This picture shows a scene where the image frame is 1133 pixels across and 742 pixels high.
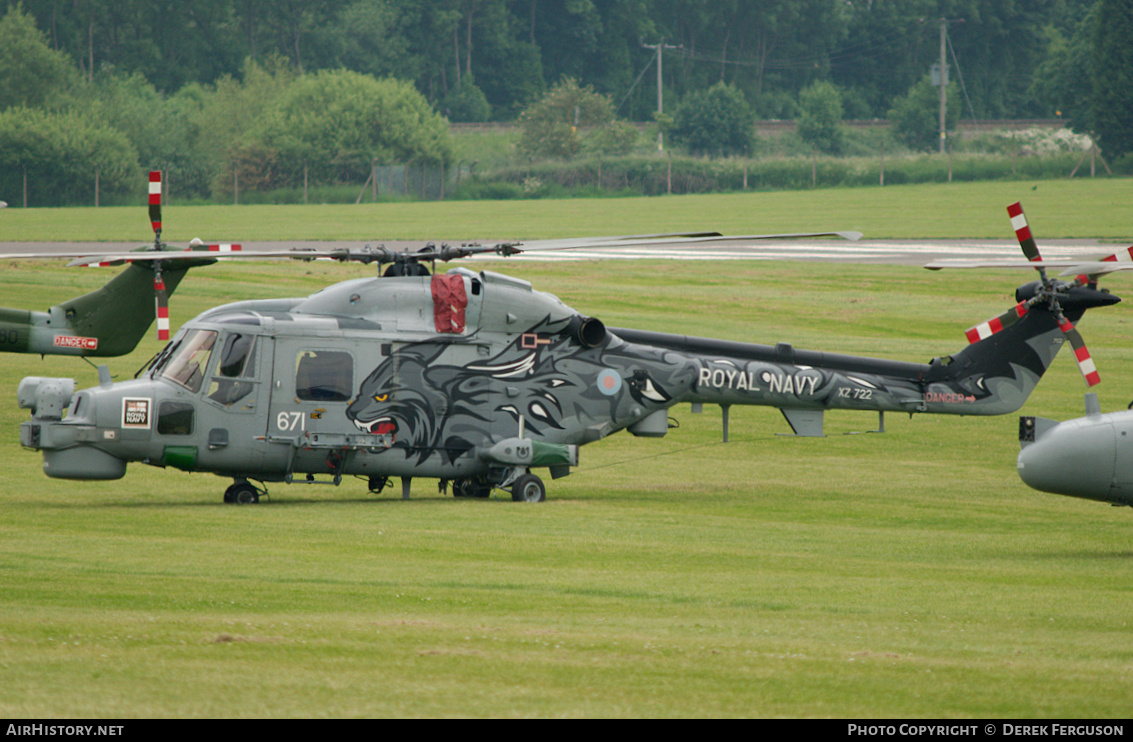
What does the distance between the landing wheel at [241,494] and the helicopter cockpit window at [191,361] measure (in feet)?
4.48

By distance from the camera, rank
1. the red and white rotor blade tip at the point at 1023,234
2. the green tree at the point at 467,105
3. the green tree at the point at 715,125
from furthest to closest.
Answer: the green tree at the point at 467,105
the green tree at the point at 715,125
the red and white rotor blade tip at the point at 1023,234

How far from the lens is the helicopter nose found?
14.6m

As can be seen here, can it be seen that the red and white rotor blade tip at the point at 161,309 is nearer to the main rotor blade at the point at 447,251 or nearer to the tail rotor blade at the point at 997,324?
the main rotor blade at the point at 447,251

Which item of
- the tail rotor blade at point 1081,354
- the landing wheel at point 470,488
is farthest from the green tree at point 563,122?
the tail rotor blade at point 1081,354

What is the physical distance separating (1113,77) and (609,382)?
93236mm

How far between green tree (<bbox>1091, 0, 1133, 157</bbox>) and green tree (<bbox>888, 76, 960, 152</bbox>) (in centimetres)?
2241

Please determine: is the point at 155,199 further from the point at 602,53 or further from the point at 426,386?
the point at 602,53

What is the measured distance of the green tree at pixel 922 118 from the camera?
125 meters

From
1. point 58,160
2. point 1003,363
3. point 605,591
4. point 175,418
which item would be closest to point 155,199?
point 175,418

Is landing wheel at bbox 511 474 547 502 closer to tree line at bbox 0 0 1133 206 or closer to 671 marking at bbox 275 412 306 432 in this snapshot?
671 marking at bbox 275 412 306 432
